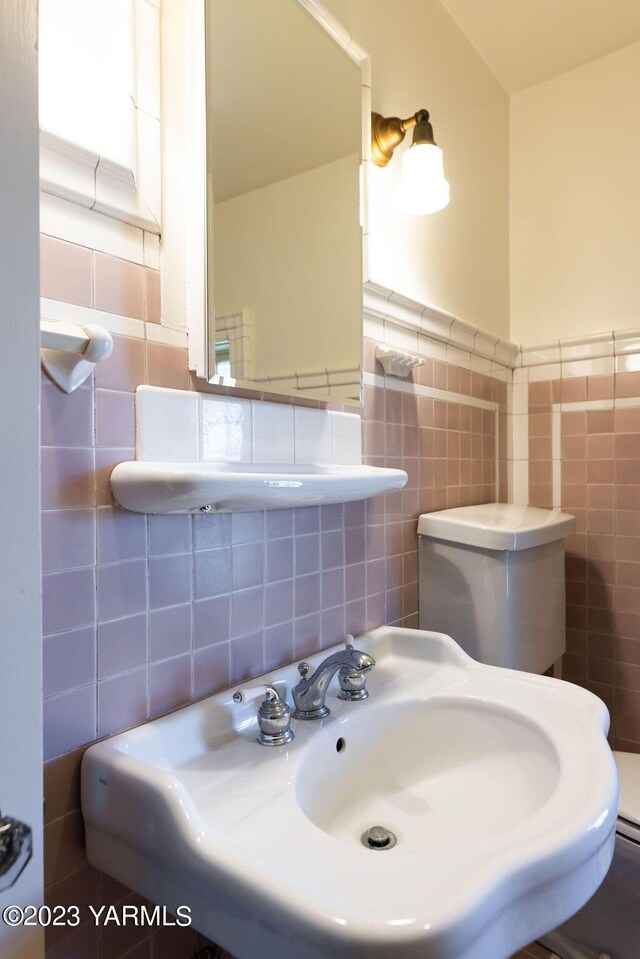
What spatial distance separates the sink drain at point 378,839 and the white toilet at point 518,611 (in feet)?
1.82

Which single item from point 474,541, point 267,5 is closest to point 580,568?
point 474,541

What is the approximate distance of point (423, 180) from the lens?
1290mm

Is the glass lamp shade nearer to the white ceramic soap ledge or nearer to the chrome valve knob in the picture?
the white ceramic soap ledge

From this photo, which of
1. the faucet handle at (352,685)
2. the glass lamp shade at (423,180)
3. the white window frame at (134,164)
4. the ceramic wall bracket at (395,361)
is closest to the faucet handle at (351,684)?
the faucet handle at (352,685)

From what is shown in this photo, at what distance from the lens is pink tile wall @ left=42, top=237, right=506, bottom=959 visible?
69cm

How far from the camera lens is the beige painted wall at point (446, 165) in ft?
4.36

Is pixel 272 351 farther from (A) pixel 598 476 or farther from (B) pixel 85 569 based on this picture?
(A) pixel 598 476

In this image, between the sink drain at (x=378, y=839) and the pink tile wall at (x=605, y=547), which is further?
the pink tile wall at (x=605, y=547)

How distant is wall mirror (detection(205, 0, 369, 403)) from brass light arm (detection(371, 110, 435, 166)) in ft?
0.28

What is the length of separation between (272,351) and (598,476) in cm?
124

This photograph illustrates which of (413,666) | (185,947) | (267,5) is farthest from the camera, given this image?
(413,666)

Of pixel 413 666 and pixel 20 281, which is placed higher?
pixel 20 281

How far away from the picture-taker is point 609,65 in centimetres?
A: 176

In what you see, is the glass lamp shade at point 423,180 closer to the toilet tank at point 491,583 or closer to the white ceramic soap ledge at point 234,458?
the white ceramic soap ledge at point 234,458
